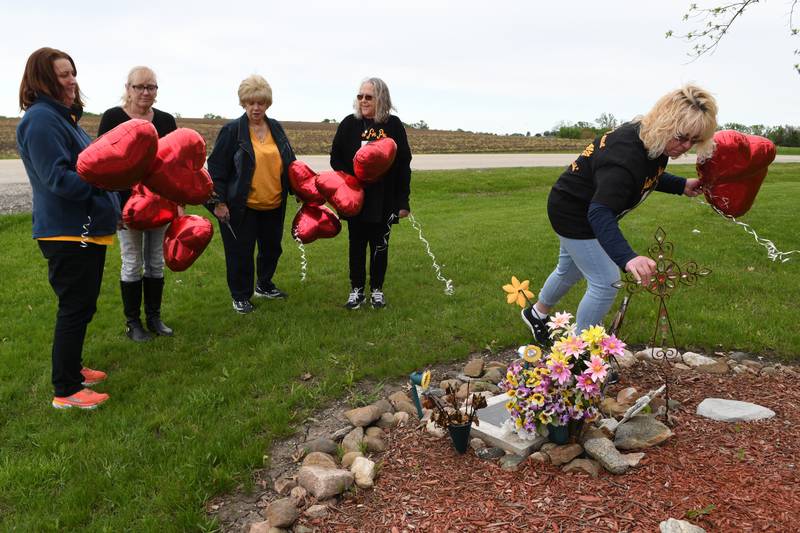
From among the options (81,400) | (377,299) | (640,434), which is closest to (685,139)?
(640,434)

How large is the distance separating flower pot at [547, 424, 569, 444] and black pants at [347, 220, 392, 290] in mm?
2760

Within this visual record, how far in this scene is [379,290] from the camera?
18.9 feet

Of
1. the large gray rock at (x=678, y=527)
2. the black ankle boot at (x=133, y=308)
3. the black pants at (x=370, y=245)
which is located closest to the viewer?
the large gray rock at (x=678, y=527)

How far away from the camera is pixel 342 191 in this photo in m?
5.00

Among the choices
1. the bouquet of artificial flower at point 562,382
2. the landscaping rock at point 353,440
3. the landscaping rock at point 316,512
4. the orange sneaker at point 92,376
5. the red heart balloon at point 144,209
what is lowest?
the landscaping rock at point 316,512

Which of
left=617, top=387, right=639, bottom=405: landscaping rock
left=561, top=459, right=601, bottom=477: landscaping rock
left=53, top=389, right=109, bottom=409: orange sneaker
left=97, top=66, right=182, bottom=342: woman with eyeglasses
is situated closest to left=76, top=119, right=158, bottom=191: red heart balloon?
left=97, top=66, right=182, bottom=342: woman with eyeglasses

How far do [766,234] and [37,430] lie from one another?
31.0ft

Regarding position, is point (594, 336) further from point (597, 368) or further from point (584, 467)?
point (584, 467)

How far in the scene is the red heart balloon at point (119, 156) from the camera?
336 cm

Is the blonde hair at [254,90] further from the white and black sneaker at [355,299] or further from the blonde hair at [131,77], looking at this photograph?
the white and black sneaker at [355,299]

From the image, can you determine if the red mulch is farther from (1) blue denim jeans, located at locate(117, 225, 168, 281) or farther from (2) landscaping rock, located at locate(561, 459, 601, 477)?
(1) blue denim jeans, located at locate(117, 225, 168, 281)

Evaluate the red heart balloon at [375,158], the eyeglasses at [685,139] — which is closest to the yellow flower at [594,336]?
the eyeglasses at [685,139]

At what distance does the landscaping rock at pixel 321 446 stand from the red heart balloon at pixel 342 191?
2.21m

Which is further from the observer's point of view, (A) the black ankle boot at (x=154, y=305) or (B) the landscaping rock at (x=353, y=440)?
(A) the black ankle boot at (x=154, y=305)
